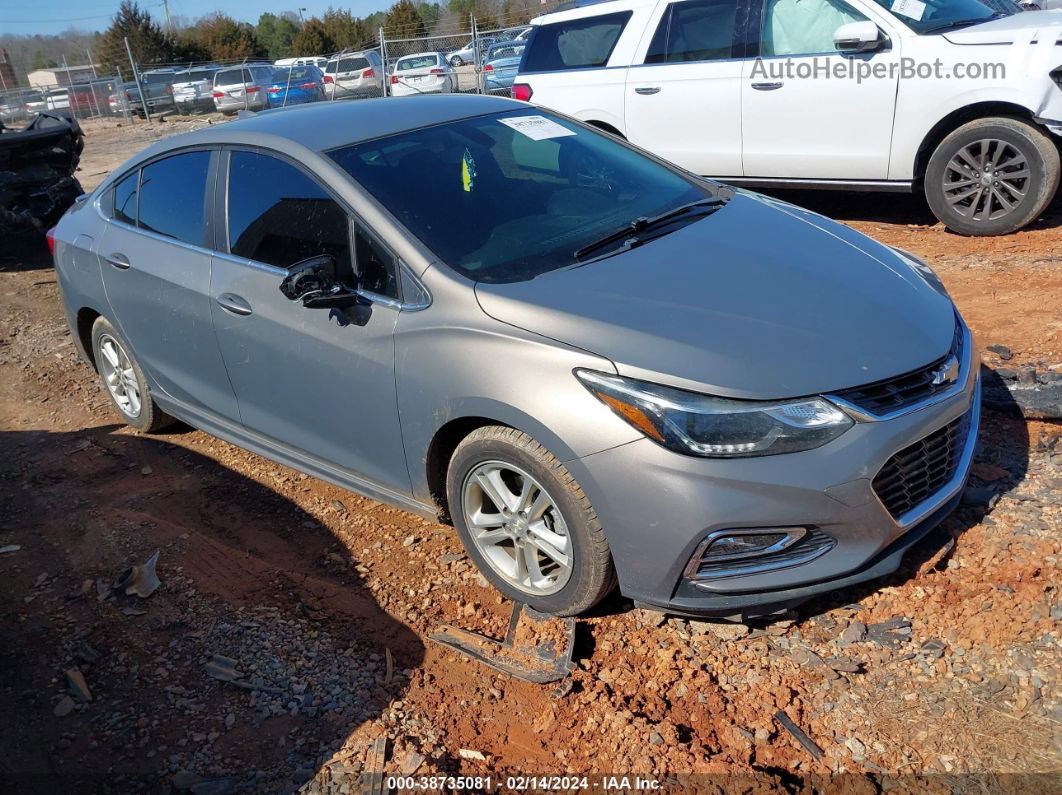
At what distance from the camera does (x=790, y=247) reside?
343cm

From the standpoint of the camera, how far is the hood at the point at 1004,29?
6105 mm

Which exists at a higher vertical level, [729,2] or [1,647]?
[729,2]

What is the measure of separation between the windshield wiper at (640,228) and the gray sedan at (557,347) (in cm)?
1

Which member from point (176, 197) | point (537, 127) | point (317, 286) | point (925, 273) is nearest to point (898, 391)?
point (925, 273)

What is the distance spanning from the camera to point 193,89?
30.4 m

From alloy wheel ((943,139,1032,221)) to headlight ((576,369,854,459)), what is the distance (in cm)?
479

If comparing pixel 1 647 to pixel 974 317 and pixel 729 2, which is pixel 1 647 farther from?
pixel 729 2

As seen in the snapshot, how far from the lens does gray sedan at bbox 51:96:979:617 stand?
2660 mm

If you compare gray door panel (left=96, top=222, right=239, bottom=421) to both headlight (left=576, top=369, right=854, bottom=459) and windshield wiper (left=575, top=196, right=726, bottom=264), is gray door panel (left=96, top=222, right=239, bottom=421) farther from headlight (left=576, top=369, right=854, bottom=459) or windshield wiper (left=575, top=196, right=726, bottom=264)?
headlight (left=576, top=369, right=854, bottom=459)

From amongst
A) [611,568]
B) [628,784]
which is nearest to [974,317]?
[611,568]

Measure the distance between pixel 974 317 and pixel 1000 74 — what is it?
2.22 meters

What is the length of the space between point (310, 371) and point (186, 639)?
114 cm

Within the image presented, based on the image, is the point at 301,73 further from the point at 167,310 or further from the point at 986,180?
the point at 167,310

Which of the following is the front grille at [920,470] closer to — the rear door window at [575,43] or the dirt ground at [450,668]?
the dirt ground at [450,668]
